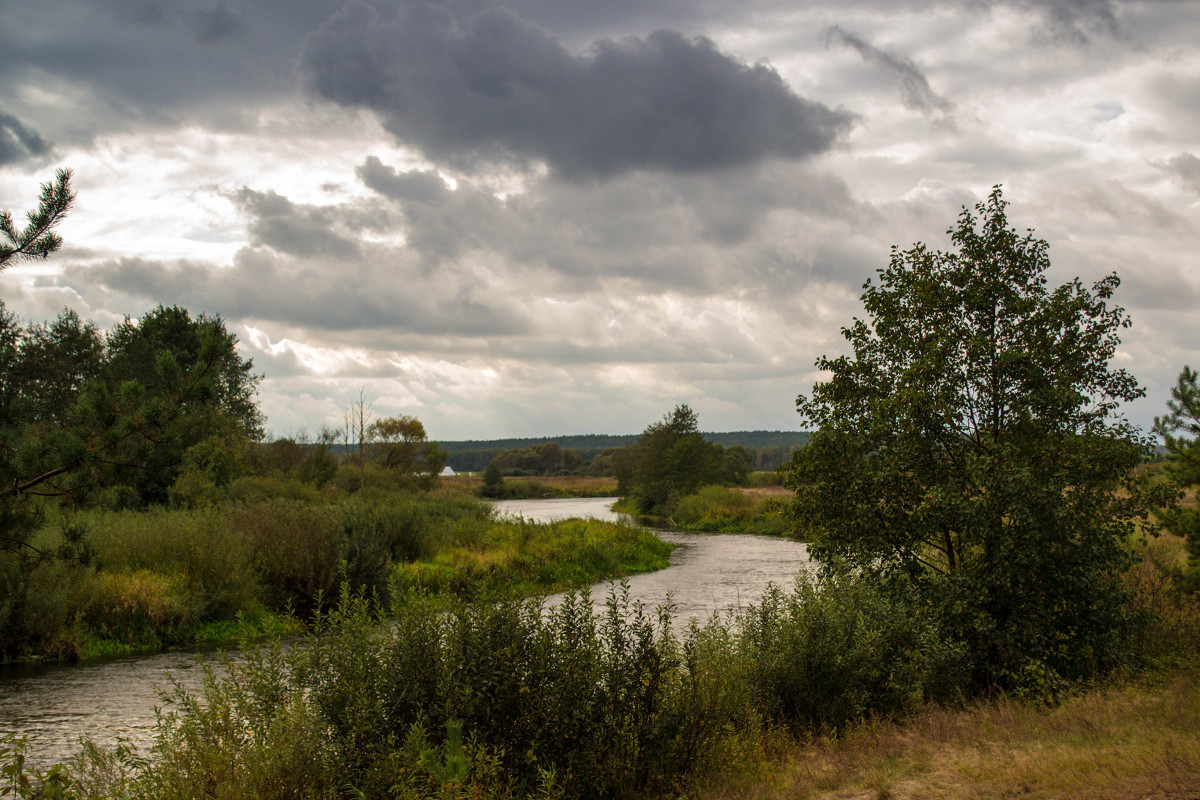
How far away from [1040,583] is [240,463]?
34.0m

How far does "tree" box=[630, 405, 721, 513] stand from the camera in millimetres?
69750

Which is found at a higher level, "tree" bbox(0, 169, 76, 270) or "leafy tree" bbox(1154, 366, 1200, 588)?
"tree" bbox(0, 169, 76, 270)

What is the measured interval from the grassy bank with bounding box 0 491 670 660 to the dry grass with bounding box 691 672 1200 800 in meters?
4.68

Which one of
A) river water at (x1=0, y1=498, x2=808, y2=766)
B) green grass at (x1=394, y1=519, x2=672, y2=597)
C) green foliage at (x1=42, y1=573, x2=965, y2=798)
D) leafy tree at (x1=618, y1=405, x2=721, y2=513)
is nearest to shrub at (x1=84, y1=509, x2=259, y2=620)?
river water at (x1=0, y1=498, x2=808, y2=766)

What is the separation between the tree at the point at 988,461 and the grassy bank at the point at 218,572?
5178 millimetres

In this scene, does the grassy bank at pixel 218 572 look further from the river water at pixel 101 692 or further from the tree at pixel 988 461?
the tree at pixel 988 461

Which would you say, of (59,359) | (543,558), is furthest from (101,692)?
(59,359)

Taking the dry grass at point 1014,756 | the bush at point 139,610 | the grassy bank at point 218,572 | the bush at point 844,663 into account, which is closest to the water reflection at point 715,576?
the bush at point 844,663

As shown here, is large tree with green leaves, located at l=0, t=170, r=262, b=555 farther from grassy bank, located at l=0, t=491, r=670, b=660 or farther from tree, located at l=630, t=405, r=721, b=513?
tree, located at l=630, t=405, r=721, b=513

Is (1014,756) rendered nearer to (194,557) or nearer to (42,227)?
(42,227)

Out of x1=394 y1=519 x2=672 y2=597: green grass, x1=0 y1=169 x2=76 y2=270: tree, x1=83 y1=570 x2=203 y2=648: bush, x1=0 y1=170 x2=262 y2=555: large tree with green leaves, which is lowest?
x1=394 y1=519 x2=672 y2=597: green grass

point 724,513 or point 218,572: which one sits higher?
point 218,572

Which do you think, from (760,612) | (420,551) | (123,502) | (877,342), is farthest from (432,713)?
(123,502)

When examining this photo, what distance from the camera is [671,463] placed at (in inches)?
2761
